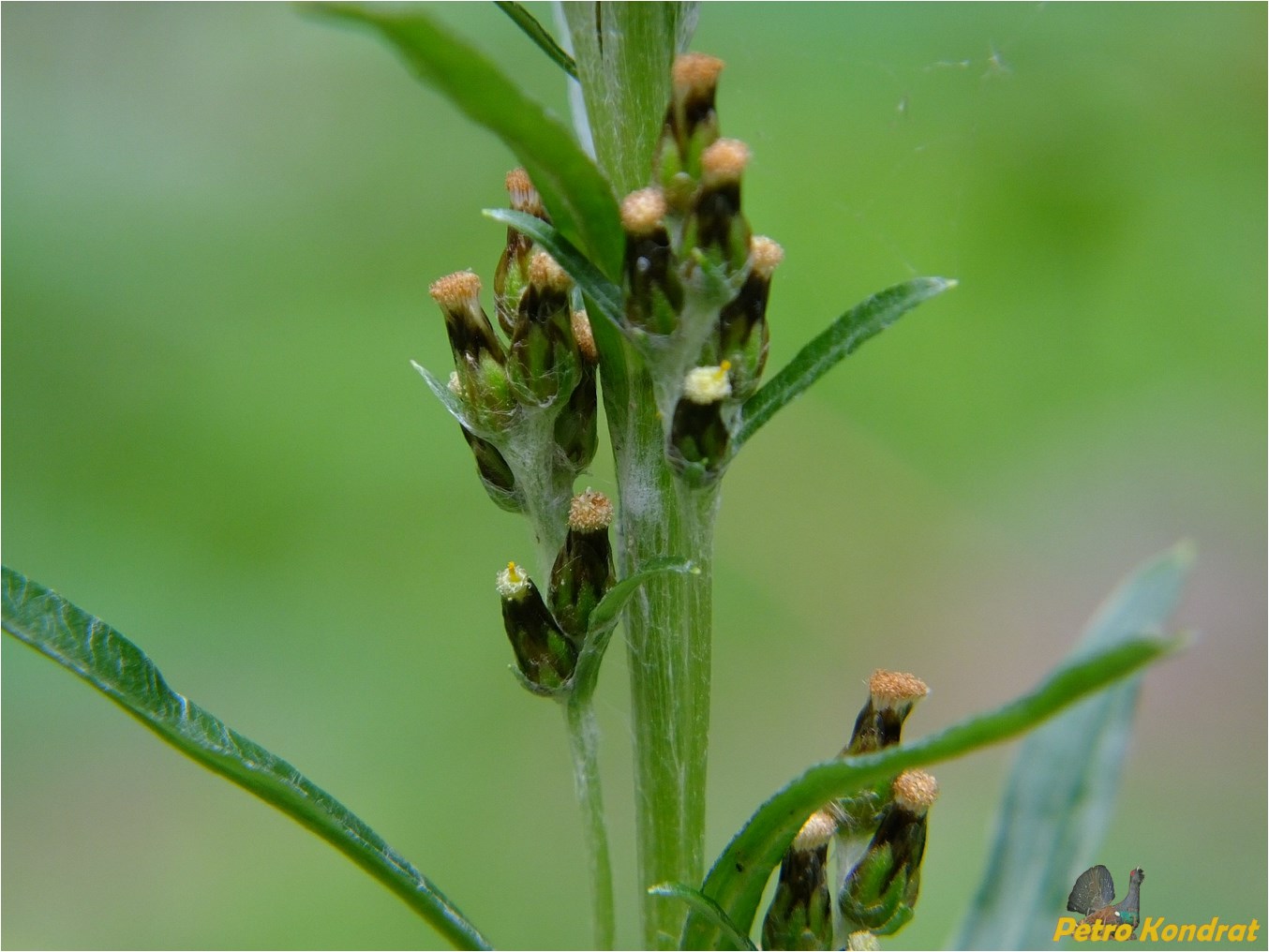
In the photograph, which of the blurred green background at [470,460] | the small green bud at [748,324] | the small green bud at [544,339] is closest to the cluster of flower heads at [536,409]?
the small green bud at [544,339]

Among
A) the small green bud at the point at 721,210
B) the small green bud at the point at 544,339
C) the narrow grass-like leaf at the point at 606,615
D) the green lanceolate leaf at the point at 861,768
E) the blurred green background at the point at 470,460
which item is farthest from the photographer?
the blurred green background at the point at 470,460

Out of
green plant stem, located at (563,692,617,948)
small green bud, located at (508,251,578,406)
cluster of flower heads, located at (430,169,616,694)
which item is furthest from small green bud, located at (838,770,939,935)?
small green bud, located at (508,251,578,406)

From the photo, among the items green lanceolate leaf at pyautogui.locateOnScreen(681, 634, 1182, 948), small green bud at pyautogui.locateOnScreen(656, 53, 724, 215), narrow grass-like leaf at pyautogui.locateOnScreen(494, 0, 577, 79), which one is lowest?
green lanceolate leaf at pyautogui.locateOnScreen(681, 634, 1182, 948)

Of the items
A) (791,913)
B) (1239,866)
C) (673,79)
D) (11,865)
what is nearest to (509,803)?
(11,865)

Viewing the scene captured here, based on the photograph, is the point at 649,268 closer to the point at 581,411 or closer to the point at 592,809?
the point at 581,411

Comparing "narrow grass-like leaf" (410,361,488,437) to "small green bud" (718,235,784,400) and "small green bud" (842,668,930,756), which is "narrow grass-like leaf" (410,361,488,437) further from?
"small green bud" (842,668,930,756)

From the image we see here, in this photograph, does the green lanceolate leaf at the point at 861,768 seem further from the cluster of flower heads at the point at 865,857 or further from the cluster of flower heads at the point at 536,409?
the cluster of flower heads at the point at 536,409

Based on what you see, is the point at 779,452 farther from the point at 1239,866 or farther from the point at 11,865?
the point at 11,865
